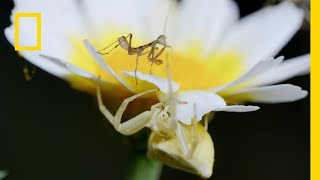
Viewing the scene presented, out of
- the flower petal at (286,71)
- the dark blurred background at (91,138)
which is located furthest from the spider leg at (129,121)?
the dark blurred background at (91,138)

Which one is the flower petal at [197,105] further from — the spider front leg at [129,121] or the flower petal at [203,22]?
the flower petal at [203,22]

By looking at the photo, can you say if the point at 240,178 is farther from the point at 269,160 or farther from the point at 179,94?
the point at 179,94

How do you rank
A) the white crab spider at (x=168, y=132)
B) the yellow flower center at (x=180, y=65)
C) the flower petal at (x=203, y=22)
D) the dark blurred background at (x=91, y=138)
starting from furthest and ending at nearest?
the dark blurred background at (x=91, y=138)
the flower petal at (x=203, y=22)
the yellow flower center at (x=180, y=65)
the white crab spider at (x=168, y=132)

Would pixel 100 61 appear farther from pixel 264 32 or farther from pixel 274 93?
pixel 264 32

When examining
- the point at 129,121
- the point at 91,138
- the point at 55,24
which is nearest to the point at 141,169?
the point at 129,121

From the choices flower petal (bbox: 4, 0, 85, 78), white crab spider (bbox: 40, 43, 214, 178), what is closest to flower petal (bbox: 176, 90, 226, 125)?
white crab spider (bbox: 40, 43, 214, 178)

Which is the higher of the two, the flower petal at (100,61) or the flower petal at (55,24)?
the flower petal at (55,24)
